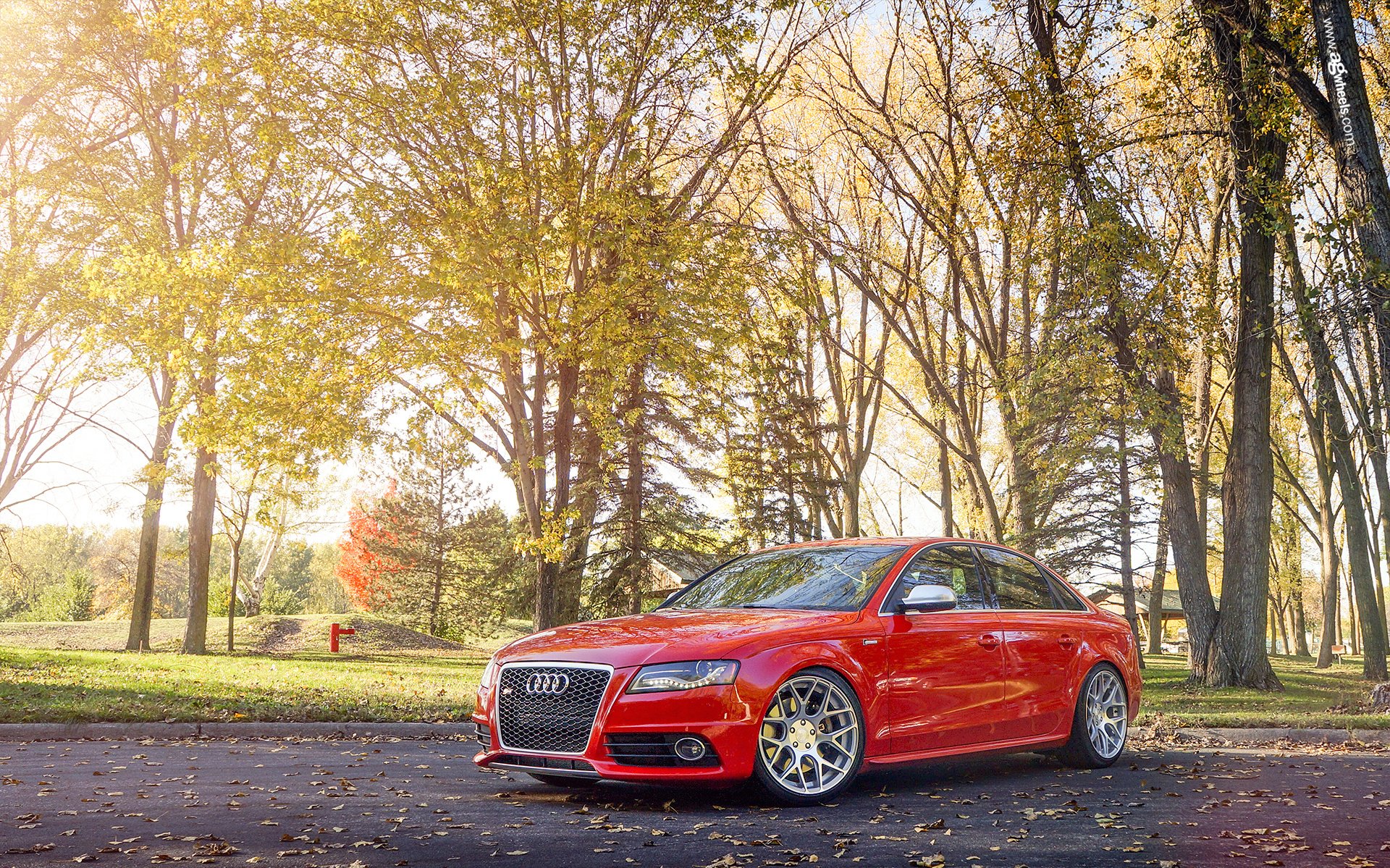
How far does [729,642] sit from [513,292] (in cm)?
1119

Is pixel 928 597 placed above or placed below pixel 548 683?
above

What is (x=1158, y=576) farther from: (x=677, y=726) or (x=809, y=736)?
(x=677, y=726)

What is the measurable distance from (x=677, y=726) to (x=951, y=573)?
276 cm

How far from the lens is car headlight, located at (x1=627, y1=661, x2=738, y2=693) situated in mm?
6043

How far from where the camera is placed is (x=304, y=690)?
50.1 ft

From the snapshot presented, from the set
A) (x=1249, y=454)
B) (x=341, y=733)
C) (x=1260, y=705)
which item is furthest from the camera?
(x=1249, y=454)

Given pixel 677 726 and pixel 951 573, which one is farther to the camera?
pixel 951 573

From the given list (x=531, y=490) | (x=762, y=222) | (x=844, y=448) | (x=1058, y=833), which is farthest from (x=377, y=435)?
(x=1058, y=833)

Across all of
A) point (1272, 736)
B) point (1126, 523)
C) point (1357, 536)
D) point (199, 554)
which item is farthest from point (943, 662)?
point (1126, 523)

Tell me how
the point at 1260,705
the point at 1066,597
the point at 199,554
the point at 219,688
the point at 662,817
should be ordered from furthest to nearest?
the point at 199,554
the point at 1260,705
the point at 219,688
the point at 1066,597
the point at 662,817

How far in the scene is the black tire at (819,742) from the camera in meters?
6.18

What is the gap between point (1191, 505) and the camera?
18.5 meters

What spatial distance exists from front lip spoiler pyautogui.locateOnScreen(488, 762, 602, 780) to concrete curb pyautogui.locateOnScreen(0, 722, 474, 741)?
4.59m

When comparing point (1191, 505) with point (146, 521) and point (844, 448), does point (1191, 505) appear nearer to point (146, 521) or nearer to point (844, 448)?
point (844, 448)
